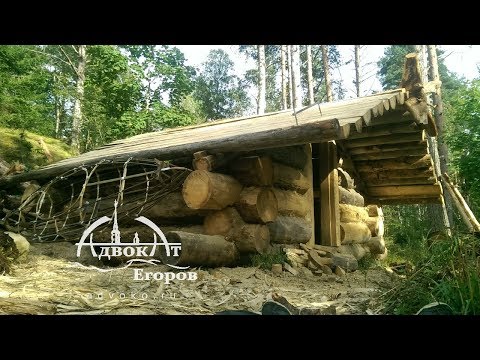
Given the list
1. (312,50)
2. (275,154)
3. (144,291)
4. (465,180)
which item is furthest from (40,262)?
(312,50)

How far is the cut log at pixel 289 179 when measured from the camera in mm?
4416

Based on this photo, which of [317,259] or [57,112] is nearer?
[57,112]

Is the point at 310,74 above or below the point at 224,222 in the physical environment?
above

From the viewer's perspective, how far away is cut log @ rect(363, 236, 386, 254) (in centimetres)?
692

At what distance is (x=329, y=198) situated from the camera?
527 centimetres

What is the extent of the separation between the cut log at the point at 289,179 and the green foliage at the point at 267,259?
2.35 feet

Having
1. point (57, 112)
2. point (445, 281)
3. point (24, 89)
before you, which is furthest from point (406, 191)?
point (24, 89)

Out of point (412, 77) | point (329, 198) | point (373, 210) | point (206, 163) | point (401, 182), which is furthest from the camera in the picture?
point (373, 210)

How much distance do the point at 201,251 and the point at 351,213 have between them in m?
3.13

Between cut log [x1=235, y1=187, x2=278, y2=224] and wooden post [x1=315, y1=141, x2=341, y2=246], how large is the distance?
1.25 meters

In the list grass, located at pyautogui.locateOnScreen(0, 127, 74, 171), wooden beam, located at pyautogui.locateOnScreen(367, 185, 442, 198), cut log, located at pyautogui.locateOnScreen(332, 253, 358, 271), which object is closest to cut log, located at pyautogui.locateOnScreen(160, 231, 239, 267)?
cut log, located at pyautogui.locateOnScreen(332, 253, 358, 271)

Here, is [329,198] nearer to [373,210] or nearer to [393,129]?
[393,129]

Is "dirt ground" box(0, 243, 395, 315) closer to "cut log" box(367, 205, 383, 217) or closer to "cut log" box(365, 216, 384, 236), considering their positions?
"cut log" box(365, 216, 384, 236)
